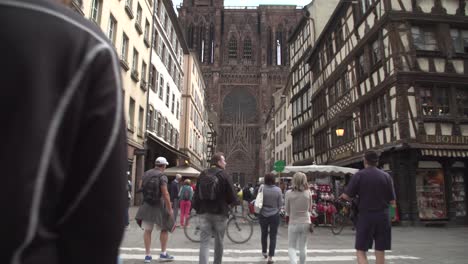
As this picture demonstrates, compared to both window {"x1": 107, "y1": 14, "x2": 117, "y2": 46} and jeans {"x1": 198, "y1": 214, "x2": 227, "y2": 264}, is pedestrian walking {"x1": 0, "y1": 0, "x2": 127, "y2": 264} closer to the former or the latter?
jeans {"x1": 198, "y1": 214, "x2": 227, "y2": 264}

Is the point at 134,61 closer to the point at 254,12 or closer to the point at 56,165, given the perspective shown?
the point at 56,165

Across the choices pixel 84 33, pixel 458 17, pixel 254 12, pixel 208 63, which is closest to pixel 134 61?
pixel 458 17

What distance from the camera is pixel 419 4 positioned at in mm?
16172

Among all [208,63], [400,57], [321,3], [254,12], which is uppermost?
[254,12]

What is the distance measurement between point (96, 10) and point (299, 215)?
40.1ft

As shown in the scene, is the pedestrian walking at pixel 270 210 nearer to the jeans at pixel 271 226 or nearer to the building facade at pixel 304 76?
the jeans at pixel 271 226

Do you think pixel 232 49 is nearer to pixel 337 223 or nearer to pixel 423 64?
pixel 423 64

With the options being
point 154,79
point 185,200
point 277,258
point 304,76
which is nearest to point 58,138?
point 277,258

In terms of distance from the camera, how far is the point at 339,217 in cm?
1355

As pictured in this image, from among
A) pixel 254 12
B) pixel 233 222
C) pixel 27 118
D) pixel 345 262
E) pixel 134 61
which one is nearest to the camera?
pixel 27 118

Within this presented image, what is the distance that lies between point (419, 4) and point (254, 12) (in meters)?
58.3

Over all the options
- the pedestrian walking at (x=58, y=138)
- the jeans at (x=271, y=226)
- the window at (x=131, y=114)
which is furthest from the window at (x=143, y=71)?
the pedestrian walking at (x=58, y=138)

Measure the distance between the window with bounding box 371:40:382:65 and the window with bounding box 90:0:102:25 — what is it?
1152 centimetres

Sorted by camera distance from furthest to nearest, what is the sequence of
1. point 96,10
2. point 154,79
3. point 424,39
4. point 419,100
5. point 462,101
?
point 154,79 < point 424,39 < point 462,101 < point 419,100 < point 96,10
